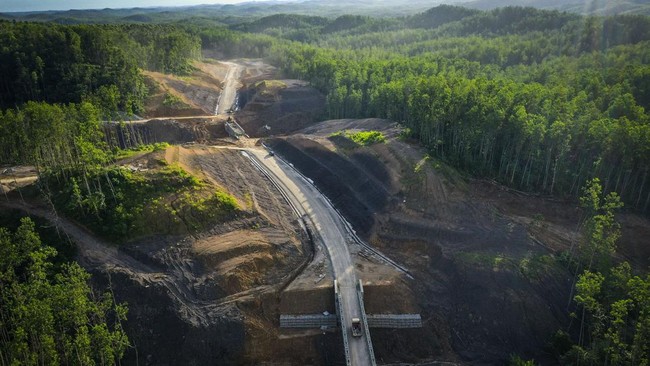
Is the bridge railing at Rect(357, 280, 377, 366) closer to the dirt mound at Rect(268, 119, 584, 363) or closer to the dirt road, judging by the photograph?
the dirt mound at Rect(268, 119, 584, 363)

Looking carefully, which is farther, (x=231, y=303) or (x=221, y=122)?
(x=221, y=122)

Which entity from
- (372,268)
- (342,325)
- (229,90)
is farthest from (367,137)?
(229,90)

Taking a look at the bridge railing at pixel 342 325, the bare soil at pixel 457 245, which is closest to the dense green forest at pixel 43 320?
the bridge railing at pixel 342 325

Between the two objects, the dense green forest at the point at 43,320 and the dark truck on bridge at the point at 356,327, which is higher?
the dense green forest at the point at 43,320

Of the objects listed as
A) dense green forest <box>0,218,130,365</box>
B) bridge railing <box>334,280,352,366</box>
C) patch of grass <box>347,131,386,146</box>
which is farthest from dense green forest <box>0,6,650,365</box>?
bridge railing <box>334,280,352,366</box>

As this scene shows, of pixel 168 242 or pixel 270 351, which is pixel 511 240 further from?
pixel 168 242

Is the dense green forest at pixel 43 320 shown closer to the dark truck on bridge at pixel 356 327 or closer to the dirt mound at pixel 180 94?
the dark truck on bridge at pixel 356 327

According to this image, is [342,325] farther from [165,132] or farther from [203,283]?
[165,132]

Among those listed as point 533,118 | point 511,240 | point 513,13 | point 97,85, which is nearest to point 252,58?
point 97,85
